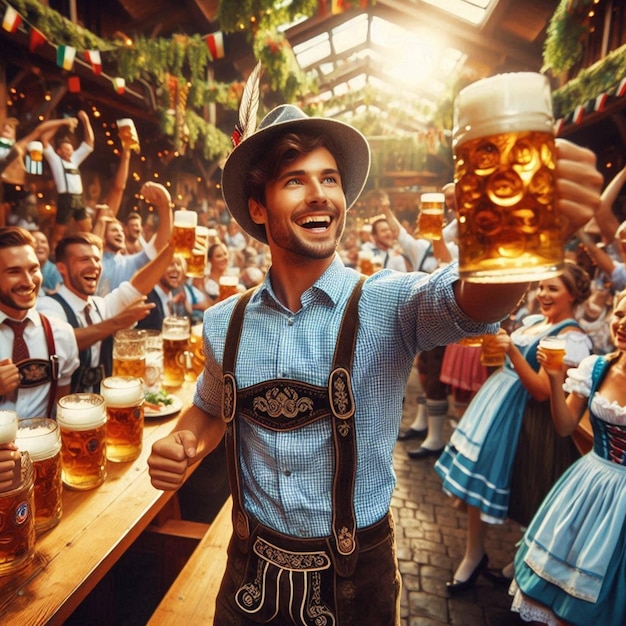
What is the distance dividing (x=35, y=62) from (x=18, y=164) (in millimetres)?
1039

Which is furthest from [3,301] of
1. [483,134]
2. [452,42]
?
[452,42]

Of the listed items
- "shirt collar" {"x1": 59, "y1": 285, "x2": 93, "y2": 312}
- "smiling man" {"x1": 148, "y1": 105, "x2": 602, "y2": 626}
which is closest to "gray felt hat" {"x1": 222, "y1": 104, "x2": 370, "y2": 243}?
"smiling man" {"x1": 148, "y1": 105, "x2": 602, "y2": 626}

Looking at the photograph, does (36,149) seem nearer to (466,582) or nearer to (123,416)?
(123,416)

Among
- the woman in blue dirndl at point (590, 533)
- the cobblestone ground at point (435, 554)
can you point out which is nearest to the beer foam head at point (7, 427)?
the woman in blue dirndl at point (590, 533)

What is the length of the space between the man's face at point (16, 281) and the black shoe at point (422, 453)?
9.71 ft

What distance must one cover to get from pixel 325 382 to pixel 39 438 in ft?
2.51

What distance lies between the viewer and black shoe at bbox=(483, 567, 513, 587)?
7.78 feet

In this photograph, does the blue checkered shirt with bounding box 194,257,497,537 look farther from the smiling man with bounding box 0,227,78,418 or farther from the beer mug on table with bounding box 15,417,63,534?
the smiling man with bounding box 0,227,78,418

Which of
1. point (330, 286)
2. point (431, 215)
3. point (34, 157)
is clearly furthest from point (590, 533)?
point (34, 157)

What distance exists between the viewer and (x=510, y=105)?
573 mm

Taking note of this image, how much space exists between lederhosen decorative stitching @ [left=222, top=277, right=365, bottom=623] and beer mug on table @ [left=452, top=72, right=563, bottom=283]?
0.39 m

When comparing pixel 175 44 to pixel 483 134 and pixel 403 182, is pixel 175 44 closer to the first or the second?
pixel 483 134

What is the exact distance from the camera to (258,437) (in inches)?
39.7

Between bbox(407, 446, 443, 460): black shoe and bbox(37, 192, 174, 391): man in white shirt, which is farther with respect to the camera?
bbox(407, 446, 443, 460): black shoe
